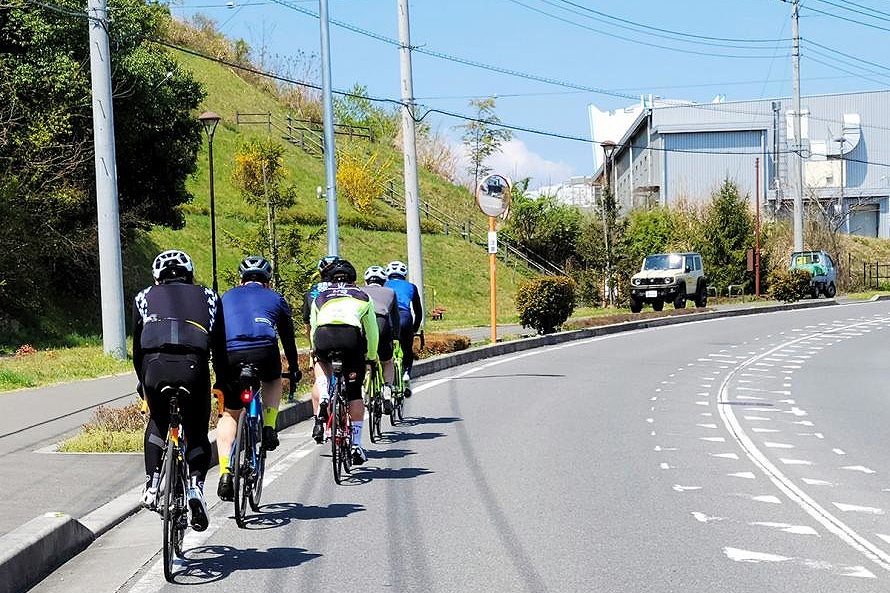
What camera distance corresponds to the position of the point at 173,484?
630cm

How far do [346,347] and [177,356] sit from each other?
3338 mm

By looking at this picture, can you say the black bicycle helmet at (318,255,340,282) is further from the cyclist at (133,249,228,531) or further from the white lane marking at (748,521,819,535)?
the white lane marking at (748,521,819,535)

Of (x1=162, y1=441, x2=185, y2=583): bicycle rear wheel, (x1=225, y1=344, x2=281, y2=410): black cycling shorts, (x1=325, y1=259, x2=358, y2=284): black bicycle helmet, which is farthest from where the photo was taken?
(x1=325, y1=259, x2=358, y2=284): black bicycle helmet

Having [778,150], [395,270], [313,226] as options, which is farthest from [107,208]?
[778,150]

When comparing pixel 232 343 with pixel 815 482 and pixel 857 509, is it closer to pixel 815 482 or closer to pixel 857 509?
pixel 857 509

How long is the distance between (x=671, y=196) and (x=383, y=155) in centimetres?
2170

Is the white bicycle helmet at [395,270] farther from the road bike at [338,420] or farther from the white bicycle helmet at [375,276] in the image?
the road bike at [338,420]

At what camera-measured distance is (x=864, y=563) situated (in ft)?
21.7

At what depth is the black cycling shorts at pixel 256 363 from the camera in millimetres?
7871

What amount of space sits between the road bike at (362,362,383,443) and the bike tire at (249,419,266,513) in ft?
11.5

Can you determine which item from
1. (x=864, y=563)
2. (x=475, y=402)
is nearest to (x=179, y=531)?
(x=864, y=563)

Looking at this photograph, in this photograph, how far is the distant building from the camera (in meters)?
83.1

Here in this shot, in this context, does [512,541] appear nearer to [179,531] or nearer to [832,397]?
[179,531]

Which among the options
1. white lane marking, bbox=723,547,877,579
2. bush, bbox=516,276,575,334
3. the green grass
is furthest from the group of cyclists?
bush, bbox=516,276,575,334
